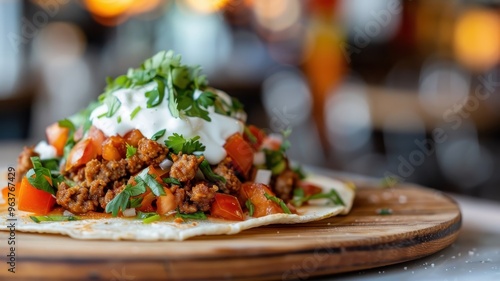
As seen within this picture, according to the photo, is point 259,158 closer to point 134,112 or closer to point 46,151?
point 134,112

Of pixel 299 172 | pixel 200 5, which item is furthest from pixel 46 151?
pixel 200 5

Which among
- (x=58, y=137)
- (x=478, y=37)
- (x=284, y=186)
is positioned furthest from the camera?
(x=478, y=37)

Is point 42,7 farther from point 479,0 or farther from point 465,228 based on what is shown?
point 465,228

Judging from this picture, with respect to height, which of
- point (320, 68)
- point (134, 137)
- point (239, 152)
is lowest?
point (320, 68)

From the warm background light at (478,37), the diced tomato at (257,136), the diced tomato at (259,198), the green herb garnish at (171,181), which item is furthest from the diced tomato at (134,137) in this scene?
the warm background light at (478,37)

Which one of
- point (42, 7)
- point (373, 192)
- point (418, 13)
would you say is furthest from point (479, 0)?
point (373, 192)

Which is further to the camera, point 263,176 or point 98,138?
point 263,176

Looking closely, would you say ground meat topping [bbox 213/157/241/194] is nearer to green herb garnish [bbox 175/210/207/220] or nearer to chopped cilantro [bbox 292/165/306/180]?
green herb garnish [bbox 175/210/207/220]
